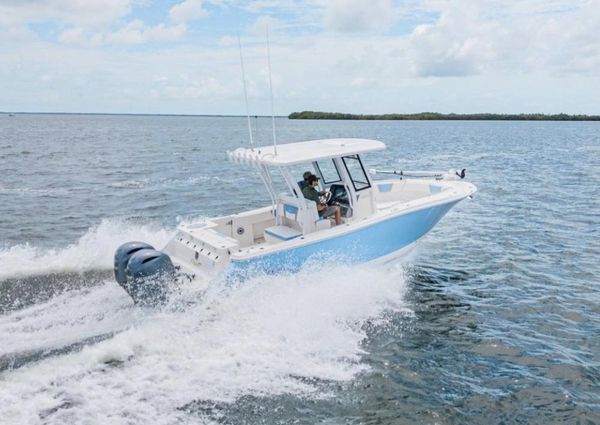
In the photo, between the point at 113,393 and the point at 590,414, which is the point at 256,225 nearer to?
the point at 113,393

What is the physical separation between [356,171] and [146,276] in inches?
179

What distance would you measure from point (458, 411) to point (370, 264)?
3855mm

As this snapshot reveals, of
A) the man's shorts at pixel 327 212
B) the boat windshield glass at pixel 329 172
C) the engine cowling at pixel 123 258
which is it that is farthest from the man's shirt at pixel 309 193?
the engine cowling at pixel 123 258

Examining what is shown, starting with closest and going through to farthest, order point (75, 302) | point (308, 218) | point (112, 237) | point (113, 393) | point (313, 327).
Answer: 1. point (113, 393)
2. point (313, 327)
3. point (75, 302)
4. point (308, 218)
5. point (112, 237)

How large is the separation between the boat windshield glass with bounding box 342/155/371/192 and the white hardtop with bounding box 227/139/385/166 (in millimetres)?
247

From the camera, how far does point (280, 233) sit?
393 inches

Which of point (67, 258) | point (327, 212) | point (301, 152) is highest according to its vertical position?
point (301, 152)

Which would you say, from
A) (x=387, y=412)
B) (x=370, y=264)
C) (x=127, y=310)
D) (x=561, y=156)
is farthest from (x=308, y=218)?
(x=561, y=156)

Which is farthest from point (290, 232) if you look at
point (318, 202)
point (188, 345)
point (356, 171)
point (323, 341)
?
point (188, 345)

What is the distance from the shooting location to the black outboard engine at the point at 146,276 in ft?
27.1

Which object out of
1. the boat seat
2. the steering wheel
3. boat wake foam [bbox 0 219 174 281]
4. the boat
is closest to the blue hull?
the boat

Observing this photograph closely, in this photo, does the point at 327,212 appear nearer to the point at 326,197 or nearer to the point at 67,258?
the point at 326,197

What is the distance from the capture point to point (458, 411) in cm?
668

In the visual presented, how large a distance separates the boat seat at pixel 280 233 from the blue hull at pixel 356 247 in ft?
2.06
